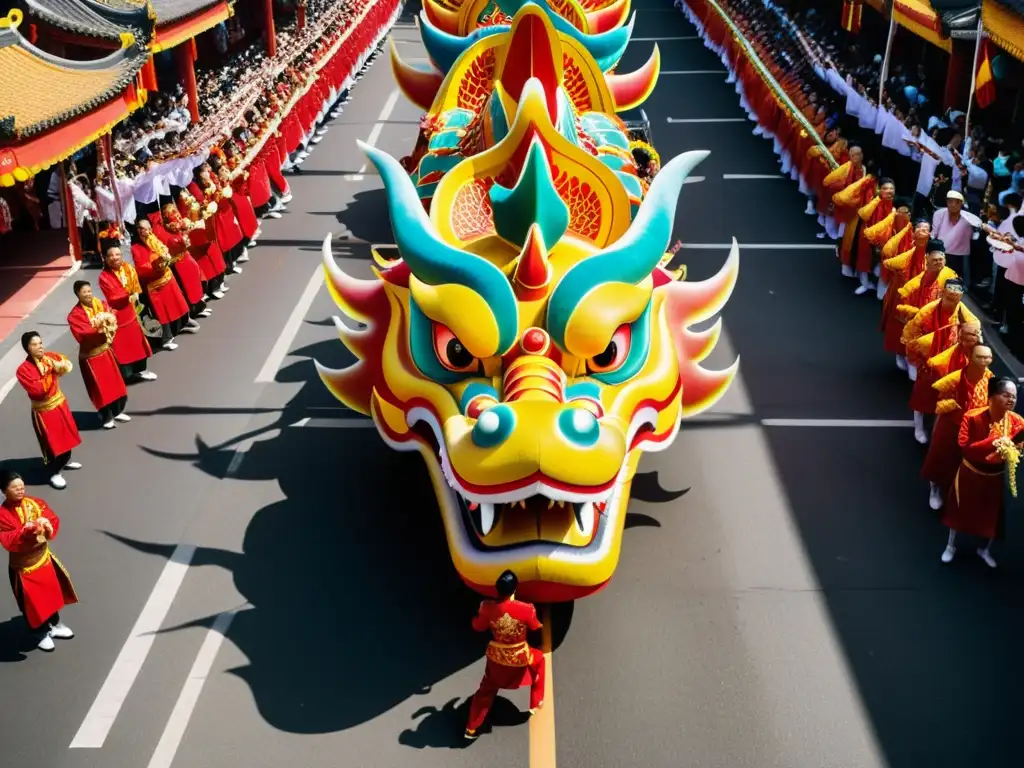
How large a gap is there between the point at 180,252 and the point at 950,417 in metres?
7.70

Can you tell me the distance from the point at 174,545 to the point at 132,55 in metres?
9.41

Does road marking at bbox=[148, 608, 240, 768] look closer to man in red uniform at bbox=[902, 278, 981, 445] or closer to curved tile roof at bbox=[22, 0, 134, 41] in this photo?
man in red uniform at bbox=[902, 278, 981, 445]

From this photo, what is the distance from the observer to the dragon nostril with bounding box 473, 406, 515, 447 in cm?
638

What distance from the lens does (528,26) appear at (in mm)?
8797

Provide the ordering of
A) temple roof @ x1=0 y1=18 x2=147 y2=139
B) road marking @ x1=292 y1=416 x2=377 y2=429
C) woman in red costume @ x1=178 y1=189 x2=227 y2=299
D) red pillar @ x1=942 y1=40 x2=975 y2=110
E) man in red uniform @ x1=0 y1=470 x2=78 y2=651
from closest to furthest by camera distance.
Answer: man in red uniform @ x1=0 y1=470 x2=78 y2=651
road marking @ x1=292 y1=416 x2=377 y2=429
temple roof @ x1=0 y1=18 x2=147 y2=139
woman in red costume @ x1=178 y1=189 x2=227 y2=299
red pillar @ x1=942 y1=40 x2=975 y2=110

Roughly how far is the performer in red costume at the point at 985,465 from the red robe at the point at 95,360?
22.8 feet

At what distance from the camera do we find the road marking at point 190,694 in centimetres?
664

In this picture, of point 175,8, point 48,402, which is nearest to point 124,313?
point 48,402

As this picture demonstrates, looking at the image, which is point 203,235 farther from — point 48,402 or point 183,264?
point 48,402

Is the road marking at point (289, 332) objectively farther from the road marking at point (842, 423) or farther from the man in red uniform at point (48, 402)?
the road marking at point (842, 423)

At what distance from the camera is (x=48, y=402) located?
30.6 feet

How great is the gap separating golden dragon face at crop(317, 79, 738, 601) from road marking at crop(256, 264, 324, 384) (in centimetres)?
322

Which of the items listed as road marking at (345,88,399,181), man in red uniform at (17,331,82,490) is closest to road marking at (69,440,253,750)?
man in red uniform at (17,331,82,490)

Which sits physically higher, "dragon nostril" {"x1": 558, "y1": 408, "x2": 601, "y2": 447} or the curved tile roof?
the curved tile roof
